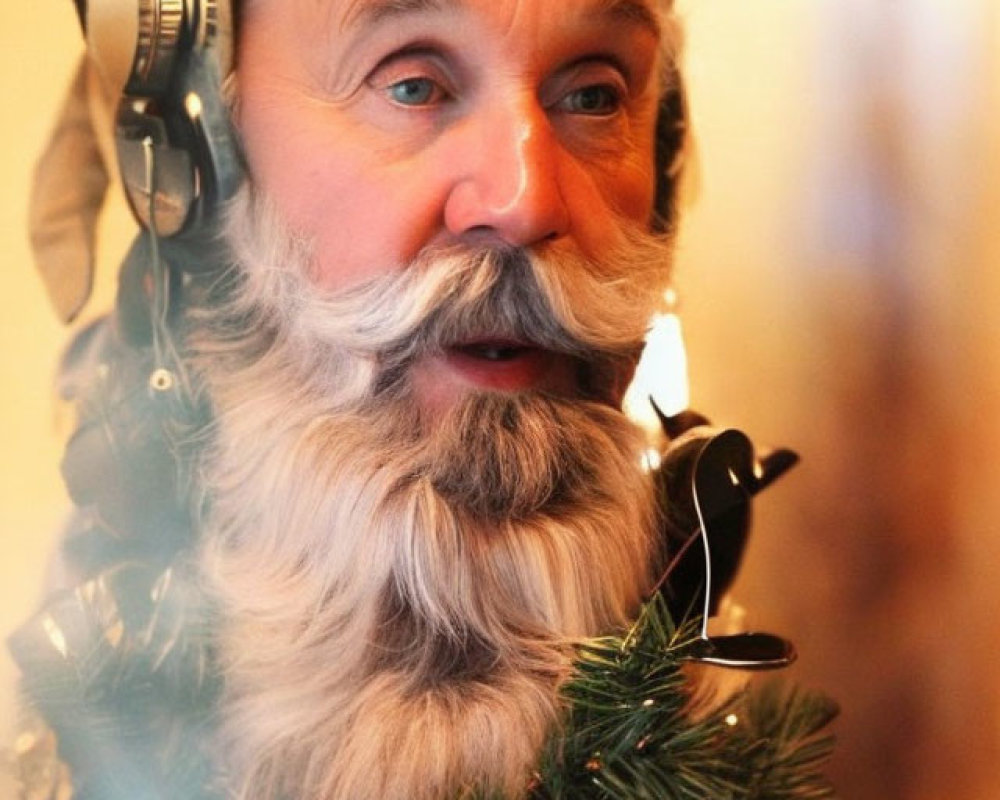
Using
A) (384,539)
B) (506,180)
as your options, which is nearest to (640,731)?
(384,539)

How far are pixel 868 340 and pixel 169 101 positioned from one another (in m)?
0.53

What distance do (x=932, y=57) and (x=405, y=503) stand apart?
518 mm

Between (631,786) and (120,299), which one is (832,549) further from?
(120,299)

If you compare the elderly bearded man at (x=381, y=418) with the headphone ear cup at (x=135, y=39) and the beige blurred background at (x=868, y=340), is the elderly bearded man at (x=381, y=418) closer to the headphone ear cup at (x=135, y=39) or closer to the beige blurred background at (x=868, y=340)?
the headphone ear cup at (x=135, y=39)

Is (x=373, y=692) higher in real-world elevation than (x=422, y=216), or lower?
lower

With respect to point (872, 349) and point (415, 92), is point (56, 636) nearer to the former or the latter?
point (415, 92)

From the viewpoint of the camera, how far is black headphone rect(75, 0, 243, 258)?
61 centimetres

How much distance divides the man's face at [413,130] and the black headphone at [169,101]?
15 mm

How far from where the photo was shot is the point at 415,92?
2.05ft

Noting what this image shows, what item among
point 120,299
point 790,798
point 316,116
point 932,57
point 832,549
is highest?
point 932,57

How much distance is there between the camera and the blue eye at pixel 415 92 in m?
0.62

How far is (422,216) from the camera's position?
619 mm

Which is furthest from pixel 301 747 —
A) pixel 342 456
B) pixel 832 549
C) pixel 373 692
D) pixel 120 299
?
pixel 832 549

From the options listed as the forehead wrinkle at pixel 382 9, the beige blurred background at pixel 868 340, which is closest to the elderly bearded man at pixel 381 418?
the forehead wrinkle at pixel 382 9
